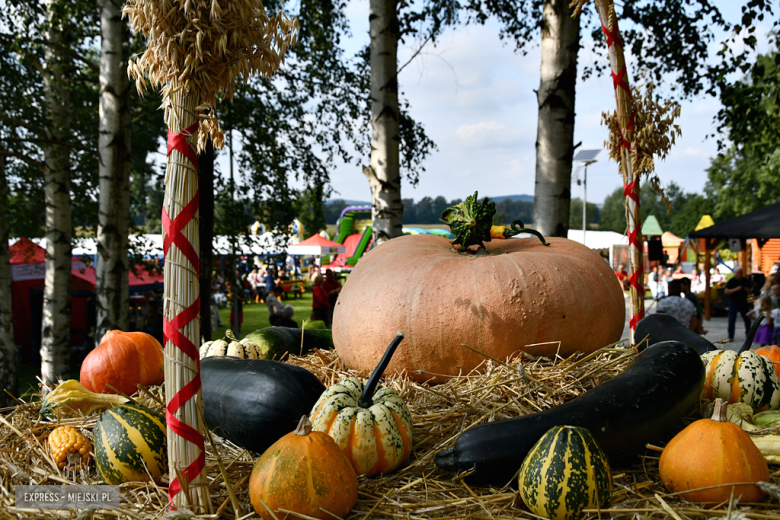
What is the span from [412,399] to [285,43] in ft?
5.77

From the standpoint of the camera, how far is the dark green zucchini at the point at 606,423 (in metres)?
1.92

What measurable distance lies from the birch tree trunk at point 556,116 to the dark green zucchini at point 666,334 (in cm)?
137

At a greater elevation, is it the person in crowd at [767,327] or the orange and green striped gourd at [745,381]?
the orange and green striped gourd at [745,381]

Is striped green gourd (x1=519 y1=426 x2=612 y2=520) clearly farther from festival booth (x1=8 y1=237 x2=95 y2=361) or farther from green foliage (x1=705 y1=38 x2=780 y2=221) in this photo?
festival booth (x1=8 y1=237 x2=95 y2=361)

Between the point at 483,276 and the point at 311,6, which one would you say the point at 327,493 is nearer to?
the point at 483,276

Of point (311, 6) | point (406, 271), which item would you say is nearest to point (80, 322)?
point (311, 6)

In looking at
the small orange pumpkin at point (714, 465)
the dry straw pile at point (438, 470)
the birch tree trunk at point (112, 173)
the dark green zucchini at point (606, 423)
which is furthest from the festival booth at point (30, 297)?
the small orange pumpkin at point (714, 465)

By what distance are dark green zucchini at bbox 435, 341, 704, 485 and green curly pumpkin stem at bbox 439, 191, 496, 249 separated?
1199mm

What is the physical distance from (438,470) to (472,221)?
155 cm

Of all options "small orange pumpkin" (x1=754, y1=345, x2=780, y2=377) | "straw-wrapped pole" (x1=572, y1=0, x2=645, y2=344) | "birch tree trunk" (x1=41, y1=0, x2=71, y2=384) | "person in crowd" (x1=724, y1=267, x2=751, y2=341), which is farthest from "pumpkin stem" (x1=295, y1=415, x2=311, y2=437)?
"person in crowd" (x1=724, y1=267, x2=751, y2=341)

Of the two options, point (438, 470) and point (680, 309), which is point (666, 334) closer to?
point (438, 470)

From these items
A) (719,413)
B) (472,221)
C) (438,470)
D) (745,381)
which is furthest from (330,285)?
(719,413)

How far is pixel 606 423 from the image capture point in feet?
6.60

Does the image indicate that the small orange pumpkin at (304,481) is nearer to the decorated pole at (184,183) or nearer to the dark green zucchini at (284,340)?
the decorated pole at (184,183)
